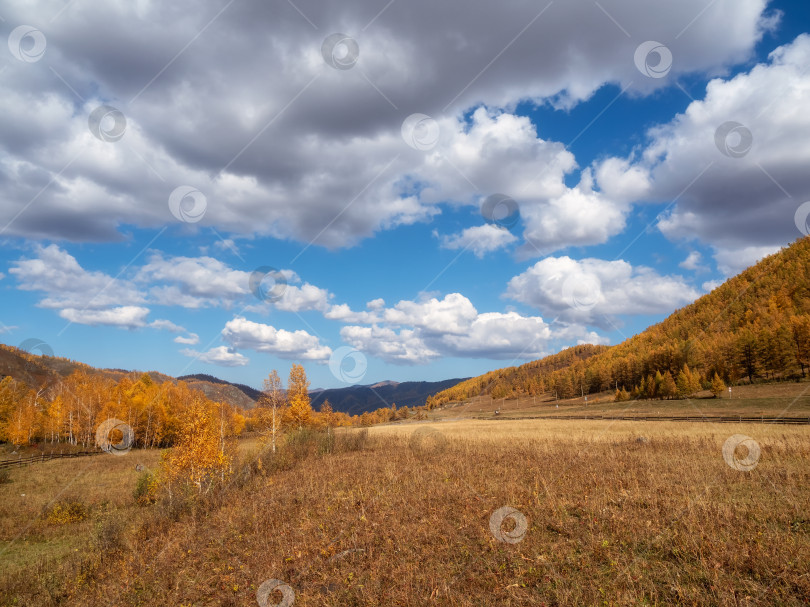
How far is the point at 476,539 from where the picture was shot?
10.0m

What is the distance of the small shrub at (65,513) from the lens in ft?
85.6

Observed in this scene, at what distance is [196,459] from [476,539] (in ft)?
63.7

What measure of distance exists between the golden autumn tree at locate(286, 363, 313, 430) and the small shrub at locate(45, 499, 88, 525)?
62.1 feet

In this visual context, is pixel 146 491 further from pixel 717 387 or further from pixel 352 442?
pixel 717 387

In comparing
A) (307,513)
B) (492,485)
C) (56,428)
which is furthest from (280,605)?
(56,428)

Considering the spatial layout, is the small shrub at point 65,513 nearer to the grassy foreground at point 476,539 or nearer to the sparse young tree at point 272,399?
the grassy foreground at point 476,539

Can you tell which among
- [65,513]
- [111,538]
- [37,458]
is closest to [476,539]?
[111,538]

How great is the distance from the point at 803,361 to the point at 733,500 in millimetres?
99044

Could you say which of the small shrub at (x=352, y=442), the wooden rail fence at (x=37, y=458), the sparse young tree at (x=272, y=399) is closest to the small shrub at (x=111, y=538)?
the small shrub at (x=352, y=442)

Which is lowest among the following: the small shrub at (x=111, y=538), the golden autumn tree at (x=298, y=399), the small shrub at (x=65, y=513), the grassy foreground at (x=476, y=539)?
the small shrub at (x=65, y=513)

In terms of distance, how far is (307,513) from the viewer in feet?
45.9

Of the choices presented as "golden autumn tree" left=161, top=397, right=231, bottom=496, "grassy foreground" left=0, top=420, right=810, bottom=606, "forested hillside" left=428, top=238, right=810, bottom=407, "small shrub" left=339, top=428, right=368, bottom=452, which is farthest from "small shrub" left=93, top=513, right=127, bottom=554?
"forested hillside" left=428, top=238, right=810, bottom=407

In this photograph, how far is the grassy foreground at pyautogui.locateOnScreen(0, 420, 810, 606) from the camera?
7391 mm

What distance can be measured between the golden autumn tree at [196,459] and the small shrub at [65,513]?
7734mm
